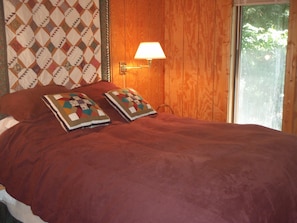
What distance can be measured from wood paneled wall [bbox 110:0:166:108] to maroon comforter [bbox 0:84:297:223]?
1.26 metres

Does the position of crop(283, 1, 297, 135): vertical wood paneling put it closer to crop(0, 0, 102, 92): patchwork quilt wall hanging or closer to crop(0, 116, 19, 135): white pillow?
crop(0, 0, 102, 92): patchwork quilt wall hanging

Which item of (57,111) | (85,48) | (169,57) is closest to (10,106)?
(57,111)

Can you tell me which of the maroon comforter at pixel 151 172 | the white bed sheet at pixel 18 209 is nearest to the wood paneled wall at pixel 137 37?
the maroon comforter at pixel 151 172

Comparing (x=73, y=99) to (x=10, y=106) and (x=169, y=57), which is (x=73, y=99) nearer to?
(x=10, y=106)

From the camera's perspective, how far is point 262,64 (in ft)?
11.8

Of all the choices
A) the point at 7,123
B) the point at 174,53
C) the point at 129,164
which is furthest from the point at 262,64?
the point at 7,123

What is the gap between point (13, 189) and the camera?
85.7 inches

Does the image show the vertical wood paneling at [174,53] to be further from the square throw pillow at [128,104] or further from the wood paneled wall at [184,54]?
the square throw pillow at [128,104]

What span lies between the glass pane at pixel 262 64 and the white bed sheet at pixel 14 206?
241 centimetres

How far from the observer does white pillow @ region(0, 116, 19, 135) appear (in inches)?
101

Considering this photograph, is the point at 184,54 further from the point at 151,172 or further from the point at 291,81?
the point at 151,172

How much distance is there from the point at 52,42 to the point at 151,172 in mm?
1788

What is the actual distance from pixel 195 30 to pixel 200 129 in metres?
1.78

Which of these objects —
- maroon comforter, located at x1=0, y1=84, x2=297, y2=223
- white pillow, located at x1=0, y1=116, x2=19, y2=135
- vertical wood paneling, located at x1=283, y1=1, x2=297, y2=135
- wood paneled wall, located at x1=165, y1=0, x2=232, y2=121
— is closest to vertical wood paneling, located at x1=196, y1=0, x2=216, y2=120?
wood paneled wall, located at x1=165, y1=0, x2=232, y2=121
